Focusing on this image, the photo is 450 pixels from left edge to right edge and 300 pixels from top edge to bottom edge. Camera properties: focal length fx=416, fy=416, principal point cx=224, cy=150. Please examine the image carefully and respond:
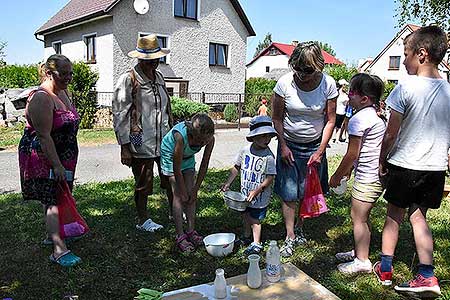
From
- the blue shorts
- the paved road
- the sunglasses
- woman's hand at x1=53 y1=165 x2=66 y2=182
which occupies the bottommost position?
the paved road

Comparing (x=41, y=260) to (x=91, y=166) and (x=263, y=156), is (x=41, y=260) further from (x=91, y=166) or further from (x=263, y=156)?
(x=91, y=166)

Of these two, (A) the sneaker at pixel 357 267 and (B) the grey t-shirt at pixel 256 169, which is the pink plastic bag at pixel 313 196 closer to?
(B) the grey t-shirt at pixel 256 169

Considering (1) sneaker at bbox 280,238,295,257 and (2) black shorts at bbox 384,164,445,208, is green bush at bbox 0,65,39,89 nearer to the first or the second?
(1) sneaker at bbox 280,238,295,257

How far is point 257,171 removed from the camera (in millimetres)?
3564

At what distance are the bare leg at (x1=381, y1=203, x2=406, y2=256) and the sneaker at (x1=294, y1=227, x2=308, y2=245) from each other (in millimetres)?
935

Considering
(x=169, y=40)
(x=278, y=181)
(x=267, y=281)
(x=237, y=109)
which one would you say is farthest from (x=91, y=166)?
(x=169, y=40)

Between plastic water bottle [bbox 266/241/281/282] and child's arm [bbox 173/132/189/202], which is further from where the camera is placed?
child's arm [bbox 173/132/189/202]

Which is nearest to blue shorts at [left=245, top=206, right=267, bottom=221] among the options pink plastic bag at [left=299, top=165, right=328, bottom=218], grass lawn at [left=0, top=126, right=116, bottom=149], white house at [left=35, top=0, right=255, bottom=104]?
pink plastic bag at [left=299, top=165, right=328, bottom=218]

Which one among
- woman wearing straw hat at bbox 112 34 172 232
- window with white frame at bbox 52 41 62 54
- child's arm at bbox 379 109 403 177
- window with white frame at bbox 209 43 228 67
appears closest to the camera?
child's arm at bbox 379 109 403 177

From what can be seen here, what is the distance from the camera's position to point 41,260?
3496 mm

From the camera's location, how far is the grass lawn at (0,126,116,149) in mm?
11008

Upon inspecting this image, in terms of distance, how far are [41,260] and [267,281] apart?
2.01 meters

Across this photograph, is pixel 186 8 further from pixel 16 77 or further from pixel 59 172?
pixel 59 172

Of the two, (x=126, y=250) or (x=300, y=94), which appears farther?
(x=126, y=250)
